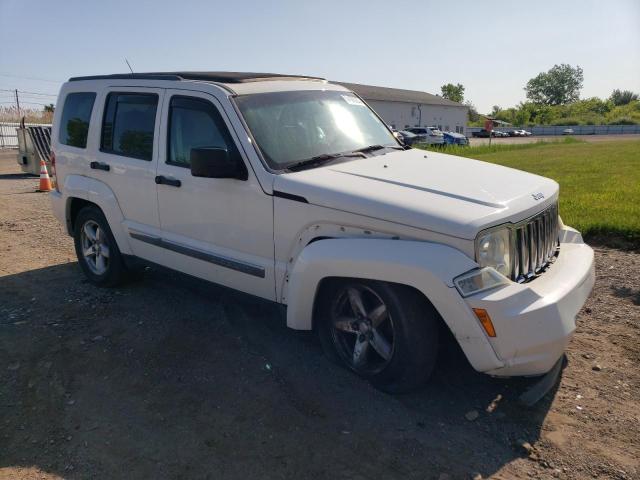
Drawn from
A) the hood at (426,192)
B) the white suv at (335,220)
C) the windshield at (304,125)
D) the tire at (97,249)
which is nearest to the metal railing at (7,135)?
the tire at (97,249)

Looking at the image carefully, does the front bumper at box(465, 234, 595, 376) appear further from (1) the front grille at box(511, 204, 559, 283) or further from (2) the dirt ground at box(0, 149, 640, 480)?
(2) the dirt ground at box(0, 149, 640, 480)

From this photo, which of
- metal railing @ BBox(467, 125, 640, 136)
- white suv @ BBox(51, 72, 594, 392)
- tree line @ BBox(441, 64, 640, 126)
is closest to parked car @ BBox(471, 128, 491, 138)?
metal railing @ BBox(467, 125, 640, 136)

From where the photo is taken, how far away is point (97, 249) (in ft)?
18.2

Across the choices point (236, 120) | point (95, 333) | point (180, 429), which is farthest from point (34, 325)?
point (236, 120)

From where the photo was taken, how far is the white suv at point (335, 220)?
2.94 meters

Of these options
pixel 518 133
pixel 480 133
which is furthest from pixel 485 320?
pixel 518 133

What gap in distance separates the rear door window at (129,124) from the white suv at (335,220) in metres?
0.02

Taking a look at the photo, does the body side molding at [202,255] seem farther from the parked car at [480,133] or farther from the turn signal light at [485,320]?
the parked car at [480,133]

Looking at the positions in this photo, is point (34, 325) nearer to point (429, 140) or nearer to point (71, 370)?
point (71, 370)

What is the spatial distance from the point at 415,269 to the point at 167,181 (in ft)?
7.75

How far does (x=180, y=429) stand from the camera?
10.3ft

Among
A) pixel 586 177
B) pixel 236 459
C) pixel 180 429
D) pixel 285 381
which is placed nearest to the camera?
pixel 236 459

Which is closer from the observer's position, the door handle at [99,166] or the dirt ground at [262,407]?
the dirt ground at [262,407]

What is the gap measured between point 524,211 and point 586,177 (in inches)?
423
